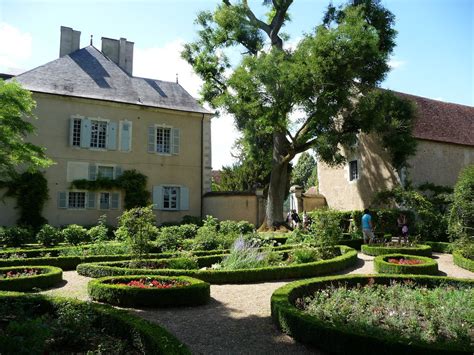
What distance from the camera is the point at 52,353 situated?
4.43m

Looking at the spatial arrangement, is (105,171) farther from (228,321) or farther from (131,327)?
(131,327)

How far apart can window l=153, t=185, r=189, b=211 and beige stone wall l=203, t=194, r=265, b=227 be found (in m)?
1.61

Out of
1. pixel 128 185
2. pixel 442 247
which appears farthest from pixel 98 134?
pixel 442 247

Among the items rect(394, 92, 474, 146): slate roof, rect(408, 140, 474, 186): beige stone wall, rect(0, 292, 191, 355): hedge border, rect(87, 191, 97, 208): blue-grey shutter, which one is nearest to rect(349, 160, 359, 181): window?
rect(408, 140, 474, 186): beige stone wall

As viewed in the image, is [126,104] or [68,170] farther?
[126,104]

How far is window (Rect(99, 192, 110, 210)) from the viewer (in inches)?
852

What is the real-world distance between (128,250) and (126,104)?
12.0 m

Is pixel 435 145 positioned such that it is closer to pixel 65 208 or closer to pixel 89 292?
pixel 65 208

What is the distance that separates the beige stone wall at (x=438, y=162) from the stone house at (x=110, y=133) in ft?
37.5

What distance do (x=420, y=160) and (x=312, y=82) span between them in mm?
8810

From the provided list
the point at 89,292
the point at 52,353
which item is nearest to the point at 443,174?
the point at 89,292

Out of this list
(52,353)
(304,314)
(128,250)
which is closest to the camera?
(52,353)

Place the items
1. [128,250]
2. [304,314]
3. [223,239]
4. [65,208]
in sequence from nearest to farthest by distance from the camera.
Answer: [304,314] < [128,250] < [223,239] < [65,208]

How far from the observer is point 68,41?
24.2m
